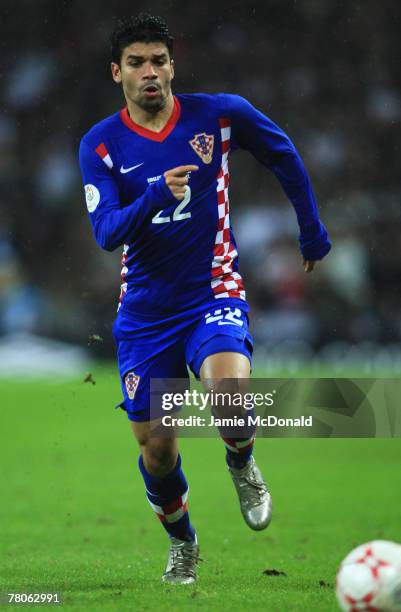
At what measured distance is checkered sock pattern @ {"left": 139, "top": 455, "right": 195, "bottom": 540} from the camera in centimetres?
520

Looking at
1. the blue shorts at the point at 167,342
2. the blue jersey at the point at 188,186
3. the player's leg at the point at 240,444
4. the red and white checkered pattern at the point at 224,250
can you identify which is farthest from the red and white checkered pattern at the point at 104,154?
the player's leg at the point at 240,444

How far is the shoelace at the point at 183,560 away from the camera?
16.8ft

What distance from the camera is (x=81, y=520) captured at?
7.51 meters

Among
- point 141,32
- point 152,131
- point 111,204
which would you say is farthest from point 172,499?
point 141,32

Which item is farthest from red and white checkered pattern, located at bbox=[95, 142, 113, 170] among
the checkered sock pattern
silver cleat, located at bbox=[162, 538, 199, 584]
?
silver cleat, located at bbox=[162, 538, 199, 584]

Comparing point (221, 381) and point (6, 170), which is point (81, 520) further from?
point (6, 170)

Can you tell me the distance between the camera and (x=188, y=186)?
502 centimetres

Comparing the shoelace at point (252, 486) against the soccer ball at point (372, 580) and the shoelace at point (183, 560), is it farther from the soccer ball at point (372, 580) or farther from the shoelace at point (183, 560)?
the soccer ball at point (372, 580)

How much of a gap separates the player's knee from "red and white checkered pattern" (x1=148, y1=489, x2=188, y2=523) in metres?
0.16

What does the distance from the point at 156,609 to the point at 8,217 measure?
13.0 meters

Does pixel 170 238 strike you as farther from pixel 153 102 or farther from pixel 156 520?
pixel 156 520

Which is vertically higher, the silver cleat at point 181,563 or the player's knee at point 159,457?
the player's knee at point 159,457

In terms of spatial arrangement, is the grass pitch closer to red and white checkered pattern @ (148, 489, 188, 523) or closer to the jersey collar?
red and white checkered pattern @ (148, 489, 188, 523)

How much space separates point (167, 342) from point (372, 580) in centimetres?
164
